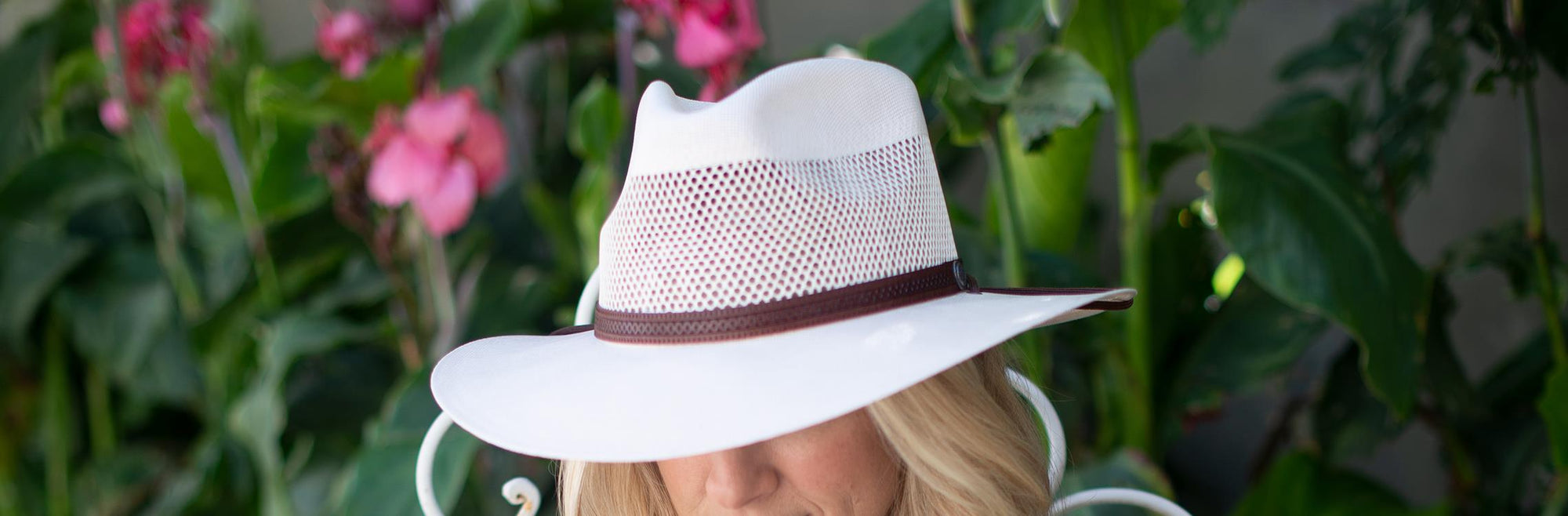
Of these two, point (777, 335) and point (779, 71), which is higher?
point (779, 71)

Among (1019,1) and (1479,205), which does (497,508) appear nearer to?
(1019,1)

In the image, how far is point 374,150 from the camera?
1.10 m

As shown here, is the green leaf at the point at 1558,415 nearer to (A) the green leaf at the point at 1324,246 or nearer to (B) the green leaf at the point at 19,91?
(A) the green leaf at the point at 1324,246

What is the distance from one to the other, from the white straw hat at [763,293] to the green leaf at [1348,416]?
0.63 m

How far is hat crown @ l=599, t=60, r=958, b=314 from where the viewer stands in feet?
1.63

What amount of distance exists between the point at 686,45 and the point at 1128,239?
1.55 feet

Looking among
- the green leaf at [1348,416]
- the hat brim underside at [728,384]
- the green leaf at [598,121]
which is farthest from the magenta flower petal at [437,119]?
the green leaf at [1348,416]

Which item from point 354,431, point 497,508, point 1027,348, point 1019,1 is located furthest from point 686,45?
point 354,431

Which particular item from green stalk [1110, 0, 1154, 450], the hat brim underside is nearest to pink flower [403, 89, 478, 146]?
the hat brim underside

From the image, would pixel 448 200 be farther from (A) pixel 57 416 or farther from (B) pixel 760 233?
(A) pixel 57 416

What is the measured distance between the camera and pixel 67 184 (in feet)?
4.86

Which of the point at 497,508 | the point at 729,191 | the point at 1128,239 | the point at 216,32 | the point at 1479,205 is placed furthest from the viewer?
the point at 216,32

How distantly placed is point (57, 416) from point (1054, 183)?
1.56m

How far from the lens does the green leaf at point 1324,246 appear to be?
→ 0.79 m
